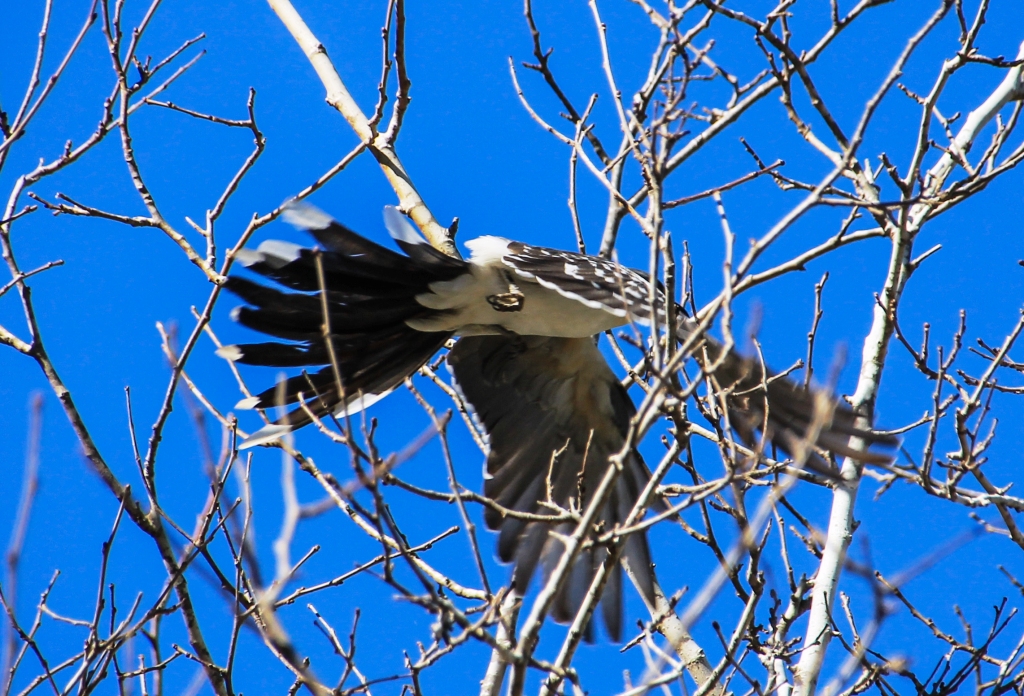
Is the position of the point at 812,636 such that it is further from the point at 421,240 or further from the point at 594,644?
the point at 421,240

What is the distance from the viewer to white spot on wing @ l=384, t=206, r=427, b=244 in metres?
3.62

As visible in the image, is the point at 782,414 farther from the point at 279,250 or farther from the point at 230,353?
the point at 230,353

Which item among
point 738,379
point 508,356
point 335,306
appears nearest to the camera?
point 738,379

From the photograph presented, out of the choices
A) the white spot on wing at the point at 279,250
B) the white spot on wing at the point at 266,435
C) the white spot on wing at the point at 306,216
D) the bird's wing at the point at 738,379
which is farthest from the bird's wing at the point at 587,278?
the white spot on wing at the point at 266,435

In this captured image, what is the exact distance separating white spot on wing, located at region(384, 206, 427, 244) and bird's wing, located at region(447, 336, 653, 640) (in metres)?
1.04

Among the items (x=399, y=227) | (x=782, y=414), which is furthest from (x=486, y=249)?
(x=782, y=414)

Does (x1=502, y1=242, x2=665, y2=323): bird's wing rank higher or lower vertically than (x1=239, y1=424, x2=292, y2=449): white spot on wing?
higher

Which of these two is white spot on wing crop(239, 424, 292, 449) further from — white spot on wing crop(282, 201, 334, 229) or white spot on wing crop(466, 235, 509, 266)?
white spot on wing crop(466, 235, 509, 266)

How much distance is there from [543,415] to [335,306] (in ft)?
4.44

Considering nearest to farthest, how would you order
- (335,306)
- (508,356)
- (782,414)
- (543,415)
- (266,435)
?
(782,414) → (266,435) → (335,306) → (508,356) → (543,415)

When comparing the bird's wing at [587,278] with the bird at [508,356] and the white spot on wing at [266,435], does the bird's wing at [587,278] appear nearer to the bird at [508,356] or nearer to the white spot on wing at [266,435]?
the bird at [508,356]

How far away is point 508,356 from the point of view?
4.71 m

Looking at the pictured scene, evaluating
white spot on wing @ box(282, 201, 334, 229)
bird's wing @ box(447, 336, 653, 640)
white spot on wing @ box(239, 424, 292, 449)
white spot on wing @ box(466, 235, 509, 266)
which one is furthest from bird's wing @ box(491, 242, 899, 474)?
bird's wing @ box(447, 336, 653, 640)

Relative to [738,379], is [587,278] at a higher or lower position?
higher
